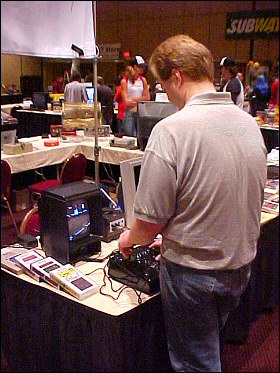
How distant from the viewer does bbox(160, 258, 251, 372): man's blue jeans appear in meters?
1.34

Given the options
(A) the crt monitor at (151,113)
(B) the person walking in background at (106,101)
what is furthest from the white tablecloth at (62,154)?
(B) the person walking in background at (106,101)

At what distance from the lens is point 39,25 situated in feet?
2.14

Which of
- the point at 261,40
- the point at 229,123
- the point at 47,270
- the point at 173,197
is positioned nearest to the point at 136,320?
the point at 47,270

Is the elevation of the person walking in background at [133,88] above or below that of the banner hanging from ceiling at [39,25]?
above

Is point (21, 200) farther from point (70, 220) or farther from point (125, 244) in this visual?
point (125, 244)

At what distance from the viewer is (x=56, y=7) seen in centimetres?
61

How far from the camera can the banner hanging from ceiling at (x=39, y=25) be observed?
574mm

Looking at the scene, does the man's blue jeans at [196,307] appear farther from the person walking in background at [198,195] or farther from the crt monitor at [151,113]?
the crt monitor at [151,113]

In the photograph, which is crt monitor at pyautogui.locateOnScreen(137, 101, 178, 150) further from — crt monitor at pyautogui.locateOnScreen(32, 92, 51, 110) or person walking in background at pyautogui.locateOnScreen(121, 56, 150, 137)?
crt monitor at pyautogui.locateOnScreen(32, 92, 51, 110)

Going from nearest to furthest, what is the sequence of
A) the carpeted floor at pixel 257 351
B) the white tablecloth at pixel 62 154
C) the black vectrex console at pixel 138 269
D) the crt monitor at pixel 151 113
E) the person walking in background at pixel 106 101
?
the black vectrex console at pixel 138 269
the carpeted floor at pixel 257 351
the crt monitor at pixel 151 113
the white tablecloth at pixel 62 154
the person walking in background at pixel 106 101

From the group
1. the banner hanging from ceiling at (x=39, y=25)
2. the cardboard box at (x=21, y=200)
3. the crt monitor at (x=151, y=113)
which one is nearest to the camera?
the banner hanging from ceiling at (x=39, y=25)

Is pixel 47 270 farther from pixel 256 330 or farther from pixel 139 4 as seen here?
pixel 256 330

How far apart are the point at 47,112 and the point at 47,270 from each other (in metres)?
5.40

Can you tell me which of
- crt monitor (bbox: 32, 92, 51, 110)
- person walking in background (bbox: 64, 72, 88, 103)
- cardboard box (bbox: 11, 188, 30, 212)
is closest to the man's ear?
person walking in background (bbox: 64, 72, 88, 103)
